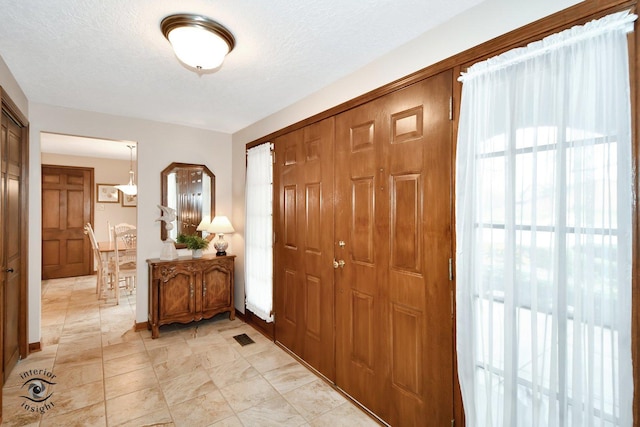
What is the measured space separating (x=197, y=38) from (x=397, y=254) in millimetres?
1766

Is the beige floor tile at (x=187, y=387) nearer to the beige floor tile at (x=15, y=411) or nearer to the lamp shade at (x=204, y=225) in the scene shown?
the beige floor tile at (x=15, y=411)

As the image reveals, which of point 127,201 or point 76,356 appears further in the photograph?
point 127,201

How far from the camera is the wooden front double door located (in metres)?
1.75

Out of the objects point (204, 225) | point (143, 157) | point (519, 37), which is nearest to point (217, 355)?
point (204, 225)

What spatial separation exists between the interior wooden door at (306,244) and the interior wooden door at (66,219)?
212 inches

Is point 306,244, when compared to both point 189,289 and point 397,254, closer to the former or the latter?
point 397,254

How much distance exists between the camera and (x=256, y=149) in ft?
11.7

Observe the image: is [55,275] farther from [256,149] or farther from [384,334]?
[384,334]

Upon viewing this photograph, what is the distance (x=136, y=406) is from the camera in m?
2.24

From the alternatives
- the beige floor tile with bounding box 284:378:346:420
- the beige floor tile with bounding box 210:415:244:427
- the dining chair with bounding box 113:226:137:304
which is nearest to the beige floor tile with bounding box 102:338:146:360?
the beige floor tile with bounding box 210:415:244:427

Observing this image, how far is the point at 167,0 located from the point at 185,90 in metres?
1.26

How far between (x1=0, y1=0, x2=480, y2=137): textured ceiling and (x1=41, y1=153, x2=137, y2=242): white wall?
12.7 feet

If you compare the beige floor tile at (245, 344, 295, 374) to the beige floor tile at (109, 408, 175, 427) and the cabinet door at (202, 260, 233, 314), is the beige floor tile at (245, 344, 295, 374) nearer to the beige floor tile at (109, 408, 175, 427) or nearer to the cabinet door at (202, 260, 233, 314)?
the beige floor tile at (109, 408, 175, 427)

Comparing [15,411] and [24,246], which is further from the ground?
[24,246]
